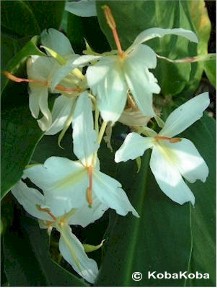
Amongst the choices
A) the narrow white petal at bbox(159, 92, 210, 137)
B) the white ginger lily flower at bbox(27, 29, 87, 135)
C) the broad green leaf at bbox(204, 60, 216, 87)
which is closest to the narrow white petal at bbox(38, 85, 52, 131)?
the white ginger lily flower at bbox(27, 29, 87, 135)

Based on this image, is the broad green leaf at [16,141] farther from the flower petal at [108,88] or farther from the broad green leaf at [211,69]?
the broad green leaf at [211,69]

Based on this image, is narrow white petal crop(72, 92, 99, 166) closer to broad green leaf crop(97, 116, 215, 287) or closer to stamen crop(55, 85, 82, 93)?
stamen crop(55, 85, 82, 93)

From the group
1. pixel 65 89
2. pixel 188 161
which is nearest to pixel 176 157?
pixel 188 161

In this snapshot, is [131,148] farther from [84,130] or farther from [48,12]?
[48,12]

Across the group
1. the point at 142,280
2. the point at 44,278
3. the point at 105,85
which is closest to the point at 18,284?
the point at 44,278

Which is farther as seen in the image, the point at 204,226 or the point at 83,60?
the point at 204,226

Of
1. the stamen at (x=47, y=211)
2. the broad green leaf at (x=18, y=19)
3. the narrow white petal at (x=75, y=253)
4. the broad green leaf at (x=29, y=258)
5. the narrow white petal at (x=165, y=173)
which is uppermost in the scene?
the broad green leaf at (x=18, y=19)

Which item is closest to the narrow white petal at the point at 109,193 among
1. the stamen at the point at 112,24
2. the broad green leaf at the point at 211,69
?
the stamen at the point at 112,24
